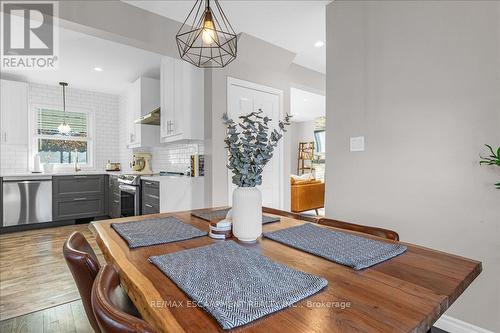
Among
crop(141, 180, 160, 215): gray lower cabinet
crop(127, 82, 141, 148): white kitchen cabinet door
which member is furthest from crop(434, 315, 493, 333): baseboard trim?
crop(127, 82, 141, 148): white kitchen cabinet door

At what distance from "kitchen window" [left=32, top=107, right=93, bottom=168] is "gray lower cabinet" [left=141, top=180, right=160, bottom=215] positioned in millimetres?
2649

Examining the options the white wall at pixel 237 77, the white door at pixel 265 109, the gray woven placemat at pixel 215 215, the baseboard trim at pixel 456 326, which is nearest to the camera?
the gray woven placemat at pixel 215 215

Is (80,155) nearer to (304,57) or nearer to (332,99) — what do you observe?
(304,57)

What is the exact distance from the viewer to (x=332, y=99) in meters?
2.37

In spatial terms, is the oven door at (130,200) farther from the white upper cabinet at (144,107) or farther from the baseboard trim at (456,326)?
the baseboard trim at (456,326)

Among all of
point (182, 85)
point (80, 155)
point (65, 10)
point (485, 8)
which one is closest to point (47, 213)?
point (80, 155)

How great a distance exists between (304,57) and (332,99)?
4.93ft

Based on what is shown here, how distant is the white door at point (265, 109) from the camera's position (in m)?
3.13

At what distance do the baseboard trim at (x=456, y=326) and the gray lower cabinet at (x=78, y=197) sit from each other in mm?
4956

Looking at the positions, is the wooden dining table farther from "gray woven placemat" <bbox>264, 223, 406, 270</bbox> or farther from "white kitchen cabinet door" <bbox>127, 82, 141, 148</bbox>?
"white kitchen cabinet door" <bbox>127, 82, 141, 148</bbox>

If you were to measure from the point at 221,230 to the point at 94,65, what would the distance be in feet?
12.9

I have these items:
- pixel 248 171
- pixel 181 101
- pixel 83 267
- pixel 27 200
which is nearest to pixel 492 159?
pixel 248 171

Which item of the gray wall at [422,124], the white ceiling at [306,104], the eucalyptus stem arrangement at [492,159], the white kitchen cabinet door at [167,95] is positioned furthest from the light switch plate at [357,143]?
the white ceiling at [306,104]

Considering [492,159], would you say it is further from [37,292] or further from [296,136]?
[296,136]
